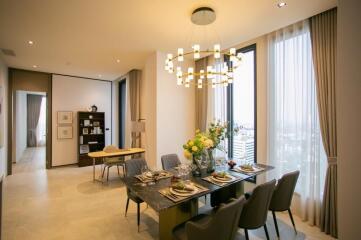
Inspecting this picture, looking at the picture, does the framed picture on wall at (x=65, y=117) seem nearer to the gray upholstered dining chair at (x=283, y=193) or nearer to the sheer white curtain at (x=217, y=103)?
the sheer white curtain at (x=217, y=103)

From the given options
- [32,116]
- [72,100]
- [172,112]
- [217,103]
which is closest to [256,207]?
[217,103]

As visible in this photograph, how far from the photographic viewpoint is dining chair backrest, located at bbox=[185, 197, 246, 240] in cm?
158

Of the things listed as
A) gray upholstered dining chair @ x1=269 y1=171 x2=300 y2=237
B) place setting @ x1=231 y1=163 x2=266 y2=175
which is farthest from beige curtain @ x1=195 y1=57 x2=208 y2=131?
gray upholstered dining chair @ x1=269 y1=171 x2=300 y2=237

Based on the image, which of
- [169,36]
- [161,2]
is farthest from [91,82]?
[161,2]

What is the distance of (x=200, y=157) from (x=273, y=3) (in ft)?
7.47

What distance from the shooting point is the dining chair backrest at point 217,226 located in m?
1.58

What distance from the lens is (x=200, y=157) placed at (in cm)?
275

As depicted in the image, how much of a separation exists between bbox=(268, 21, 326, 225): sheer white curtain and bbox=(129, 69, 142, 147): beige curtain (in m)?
3.65

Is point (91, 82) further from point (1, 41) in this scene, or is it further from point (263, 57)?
point (263, 57)

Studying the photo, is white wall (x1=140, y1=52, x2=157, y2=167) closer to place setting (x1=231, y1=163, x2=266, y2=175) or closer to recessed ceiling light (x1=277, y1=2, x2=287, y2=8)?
place setting (x1=231, y1=163, x2=266, y2=175)

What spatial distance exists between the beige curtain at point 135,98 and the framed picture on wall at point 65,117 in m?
2.28

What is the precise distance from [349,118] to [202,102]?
3.10 metres

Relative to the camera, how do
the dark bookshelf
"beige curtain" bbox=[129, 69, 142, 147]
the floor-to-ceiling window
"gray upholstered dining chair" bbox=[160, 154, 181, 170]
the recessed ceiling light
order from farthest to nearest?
the dark bookshelf
"beige curtain" bbox=[129, 69, 142, 147]
the floor-to-ceiling window
"gray upholstered dining chair" bbox=[160, 154, 181, 170]
the recessed ceiling light

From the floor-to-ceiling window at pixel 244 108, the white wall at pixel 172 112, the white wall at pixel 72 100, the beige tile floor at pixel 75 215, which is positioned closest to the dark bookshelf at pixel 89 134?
the white wall at pixel 72 100
